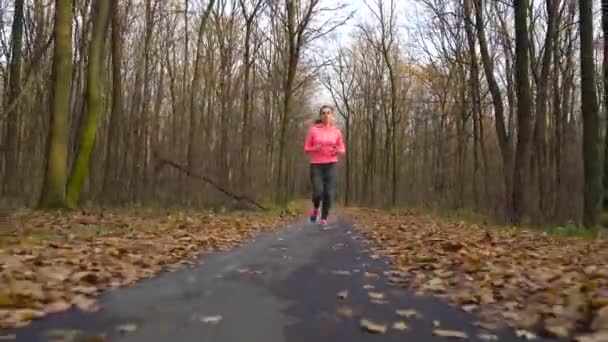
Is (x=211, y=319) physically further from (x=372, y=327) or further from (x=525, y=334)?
(x=525, y=334)

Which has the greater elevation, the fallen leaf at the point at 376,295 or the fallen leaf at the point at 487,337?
the fallen leaf at the point at 376,295

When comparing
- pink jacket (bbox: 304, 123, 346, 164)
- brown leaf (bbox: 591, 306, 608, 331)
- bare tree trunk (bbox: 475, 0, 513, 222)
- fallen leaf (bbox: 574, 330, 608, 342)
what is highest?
bare tree trunk (bbox: 475, 0, 513, 222)

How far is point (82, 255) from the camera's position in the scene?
226 inches

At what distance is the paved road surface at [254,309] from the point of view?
3.11 m

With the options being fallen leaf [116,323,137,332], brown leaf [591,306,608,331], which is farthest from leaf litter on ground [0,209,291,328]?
brown leaf [591,306,608,331]

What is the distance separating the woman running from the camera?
33.2 feet

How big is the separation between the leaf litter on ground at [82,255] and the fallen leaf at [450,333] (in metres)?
2.24

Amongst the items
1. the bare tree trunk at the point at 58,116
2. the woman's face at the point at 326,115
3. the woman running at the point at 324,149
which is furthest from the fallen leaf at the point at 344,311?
the bare tree trunk at the point at 58,116

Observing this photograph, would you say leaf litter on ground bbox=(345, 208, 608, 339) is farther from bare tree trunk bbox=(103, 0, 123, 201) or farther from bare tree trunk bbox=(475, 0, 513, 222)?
bare tree trunk bbox=(103, 0, 123, 201)

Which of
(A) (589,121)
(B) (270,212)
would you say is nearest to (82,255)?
(A) (589,121)

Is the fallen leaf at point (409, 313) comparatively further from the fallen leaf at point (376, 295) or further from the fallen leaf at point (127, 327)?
the fallen leaf at point (127, 327)

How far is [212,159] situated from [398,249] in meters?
25.5

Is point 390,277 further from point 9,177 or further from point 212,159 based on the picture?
point 212,159

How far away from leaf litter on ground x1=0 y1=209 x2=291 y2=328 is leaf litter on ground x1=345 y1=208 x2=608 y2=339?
2.51m
